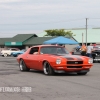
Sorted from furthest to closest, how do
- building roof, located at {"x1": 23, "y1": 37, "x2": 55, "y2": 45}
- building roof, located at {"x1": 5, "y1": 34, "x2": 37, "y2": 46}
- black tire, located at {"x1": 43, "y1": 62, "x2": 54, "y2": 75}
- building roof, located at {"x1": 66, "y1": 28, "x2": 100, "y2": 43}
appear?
building roof, located at {"x1": 66, "y1": 28, "x2": 100, "y2": 43} < building roof, located at {"x1": 5, "y1": 34, "x2": 37, "y2": 46} < building roof, located at {"x1": 23, "y1": 37, "x2": 55, "y2": 45} < black tire, located at {"x1": 43, "y1": 62, "x2": 54, "y2": 75}

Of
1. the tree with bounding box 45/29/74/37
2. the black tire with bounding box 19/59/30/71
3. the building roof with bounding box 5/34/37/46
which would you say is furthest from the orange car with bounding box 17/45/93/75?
the tree with bounding box 45/29/74/37

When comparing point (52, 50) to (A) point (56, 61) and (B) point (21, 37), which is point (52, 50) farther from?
(B) point (21, 37)

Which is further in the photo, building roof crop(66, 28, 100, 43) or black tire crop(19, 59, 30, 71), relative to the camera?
building roof crop(66, 28, 100, 43)

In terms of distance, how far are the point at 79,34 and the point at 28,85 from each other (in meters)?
74.2

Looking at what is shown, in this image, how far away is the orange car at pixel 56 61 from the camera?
13510 mm

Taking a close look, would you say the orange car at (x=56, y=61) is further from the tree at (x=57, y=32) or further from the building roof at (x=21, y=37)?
the tree at (x=57, y=32)

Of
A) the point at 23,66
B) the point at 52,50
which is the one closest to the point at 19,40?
the point at 23,66

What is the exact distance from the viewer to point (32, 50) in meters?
16.0

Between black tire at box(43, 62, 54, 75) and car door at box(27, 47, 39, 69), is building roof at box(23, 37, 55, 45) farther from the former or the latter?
black tire at box(43, 62, 54, 75)

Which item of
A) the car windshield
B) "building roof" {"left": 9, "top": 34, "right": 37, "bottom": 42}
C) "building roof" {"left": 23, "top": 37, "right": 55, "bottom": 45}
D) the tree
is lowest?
the car windshield

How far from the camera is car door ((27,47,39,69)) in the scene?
49.2ft

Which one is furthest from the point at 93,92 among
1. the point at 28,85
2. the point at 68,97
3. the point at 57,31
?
the point at 57,31

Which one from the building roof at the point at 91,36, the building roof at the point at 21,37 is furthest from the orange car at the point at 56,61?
the building roof at the point at 91,36

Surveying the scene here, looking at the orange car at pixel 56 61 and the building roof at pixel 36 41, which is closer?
the orange car at pixel 56 61
